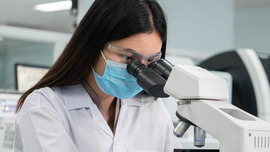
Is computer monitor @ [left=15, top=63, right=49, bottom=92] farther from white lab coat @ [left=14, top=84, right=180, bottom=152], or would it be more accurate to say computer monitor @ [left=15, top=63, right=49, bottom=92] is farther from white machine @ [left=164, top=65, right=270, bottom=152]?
white machine @ [left=164, top=65, right=270, bottom=152]

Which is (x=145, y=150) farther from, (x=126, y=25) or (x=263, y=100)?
(x=263, y=100)

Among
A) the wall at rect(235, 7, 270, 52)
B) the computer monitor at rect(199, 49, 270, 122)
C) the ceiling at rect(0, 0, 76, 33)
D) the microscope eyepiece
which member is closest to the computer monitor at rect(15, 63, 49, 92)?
the computer monitor at rect(199, 49, 270, 122)

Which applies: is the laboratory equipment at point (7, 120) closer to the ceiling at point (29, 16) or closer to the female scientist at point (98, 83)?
the female scientist at point (98, 83)

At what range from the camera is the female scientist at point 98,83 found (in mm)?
1021

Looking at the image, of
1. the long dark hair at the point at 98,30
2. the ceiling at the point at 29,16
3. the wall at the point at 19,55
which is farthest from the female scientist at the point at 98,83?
the wall at the point at 19,55

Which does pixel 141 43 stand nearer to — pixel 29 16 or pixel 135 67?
pixel 135 67

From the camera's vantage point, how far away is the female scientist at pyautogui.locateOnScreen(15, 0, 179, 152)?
1.02 meters

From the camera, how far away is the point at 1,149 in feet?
4.90

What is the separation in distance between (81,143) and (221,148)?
0.45 metres

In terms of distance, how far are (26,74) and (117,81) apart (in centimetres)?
131

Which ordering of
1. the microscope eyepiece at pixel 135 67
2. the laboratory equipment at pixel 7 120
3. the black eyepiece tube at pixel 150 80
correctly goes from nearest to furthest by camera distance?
the black eyepiece tube at pixel 150 80 < the microscope eyepiece at pixel 135 67 < the laboratory equipment at pixel 7 120

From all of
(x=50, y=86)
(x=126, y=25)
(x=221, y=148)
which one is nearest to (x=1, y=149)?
(x=50, y=86)

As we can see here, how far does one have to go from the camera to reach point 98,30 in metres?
1.06

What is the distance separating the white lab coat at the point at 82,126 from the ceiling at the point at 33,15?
10.3 ft
